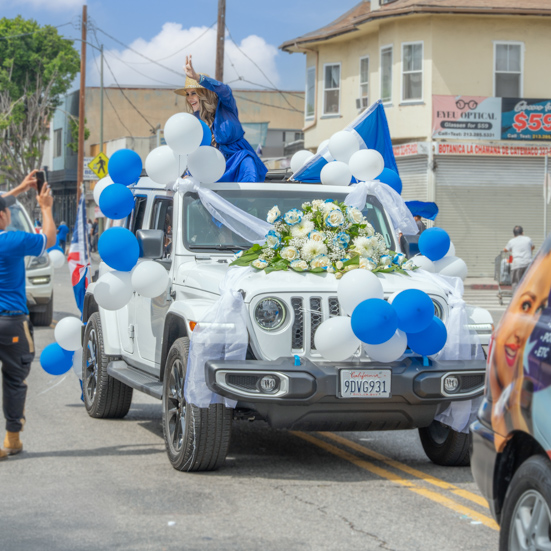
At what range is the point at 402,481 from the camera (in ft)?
21.6

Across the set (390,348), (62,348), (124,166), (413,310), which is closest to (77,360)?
(62,348)

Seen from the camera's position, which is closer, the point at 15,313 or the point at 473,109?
the point at 15,313

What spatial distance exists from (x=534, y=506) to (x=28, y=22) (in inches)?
2282

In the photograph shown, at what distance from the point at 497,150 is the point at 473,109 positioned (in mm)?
1433

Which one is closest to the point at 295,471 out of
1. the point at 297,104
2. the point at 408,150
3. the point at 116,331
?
the point at 116,331

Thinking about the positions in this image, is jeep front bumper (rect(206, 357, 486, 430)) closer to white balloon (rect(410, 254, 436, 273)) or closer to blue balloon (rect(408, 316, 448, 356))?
blue balloon (rect(408, 316, 448, 356))

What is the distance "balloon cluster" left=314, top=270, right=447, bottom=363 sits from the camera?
607cm

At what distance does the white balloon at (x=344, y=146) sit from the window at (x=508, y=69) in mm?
22951

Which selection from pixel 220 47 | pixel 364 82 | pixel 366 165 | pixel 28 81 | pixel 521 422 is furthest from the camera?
pixel 28 81

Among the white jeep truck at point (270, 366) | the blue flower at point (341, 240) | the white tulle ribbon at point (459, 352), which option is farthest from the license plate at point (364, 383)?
the blue flower at point (341, 240)

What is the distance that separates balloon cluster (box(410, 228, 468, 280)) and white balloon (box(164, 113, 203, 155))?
6.45 ft

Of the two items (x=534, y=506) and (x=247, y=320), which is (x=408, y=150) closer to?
(x=247, y=320)

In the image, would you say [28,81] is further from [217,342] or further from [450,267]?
[217,342]

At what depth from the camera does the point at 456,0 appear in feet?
99.7
